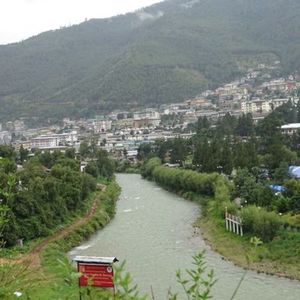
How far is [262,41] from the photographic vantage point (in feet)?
441

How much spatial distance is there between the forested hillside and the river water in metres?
84.6

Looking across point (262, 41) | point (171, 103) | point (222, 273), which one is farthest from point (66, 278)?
point (262, 41)

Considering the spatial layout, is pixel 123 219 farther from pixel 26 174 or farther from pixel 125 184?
pixel 125 184

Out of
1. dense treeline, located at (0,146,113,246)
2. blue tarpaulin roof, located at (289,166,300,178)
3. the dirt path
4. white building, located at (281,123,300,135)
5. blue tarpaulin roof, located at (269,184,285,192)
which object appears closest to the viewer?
the dirt path

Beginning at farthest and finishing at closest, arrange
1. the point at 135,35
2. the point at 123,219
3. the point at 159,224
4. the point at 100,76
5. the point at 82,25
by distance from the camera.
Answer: the point at 82,25 < the point at 135,35 < the point at 100,76 < the point at 123,219 < the point at 159,224

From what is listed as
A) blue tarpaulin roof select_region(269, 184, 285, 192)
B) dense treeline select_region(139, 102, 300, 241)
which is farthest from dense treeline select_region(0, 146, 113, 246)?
blue tarpaulin roof select_region(269, 184, 285, 192)

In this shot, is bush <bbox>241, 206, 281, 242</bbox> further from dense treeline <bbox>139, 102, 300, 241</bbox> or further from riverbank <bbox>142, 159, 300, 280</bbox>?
riverbank <bbox>142, 159, 300, 280</bbox>

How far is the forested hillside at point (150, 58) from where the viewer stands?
118375mm

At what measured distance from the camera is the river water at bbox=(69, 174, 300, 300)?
15.2 m

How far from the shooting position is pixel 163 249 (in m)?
20.3

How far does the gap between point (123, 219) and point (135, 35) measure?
135279 millimetres

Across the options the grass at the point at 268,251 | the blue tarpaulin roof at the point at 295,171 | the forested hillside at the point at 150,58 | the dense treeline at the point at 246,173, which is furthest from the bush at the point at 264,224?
the forested hillside at the point at 150,58

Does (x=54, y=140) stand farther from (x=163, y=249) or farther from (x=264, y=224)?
(x=264, y=224)

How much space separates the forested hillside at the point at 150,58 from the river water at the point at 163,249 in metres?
84.6
